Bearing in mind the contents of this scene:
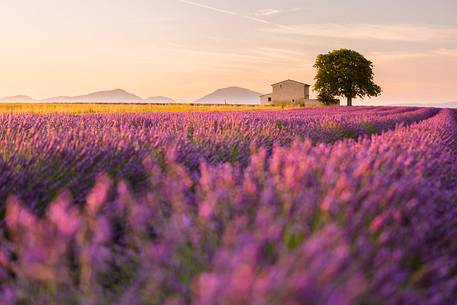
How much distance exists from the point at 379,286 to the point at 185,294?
1.46 ft

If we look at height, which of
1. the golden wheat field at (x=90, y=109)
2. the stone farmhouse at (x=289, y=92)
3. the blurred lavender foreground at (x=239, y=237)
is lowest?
the blurred lavender foreground at (x=239, y=237)

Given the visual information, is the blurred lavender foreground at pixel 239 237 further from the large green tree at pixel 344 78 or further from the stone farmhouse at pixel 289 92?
the stone farmhouse at pixel 289 92

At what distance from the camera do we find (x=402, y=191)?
80.2 inches

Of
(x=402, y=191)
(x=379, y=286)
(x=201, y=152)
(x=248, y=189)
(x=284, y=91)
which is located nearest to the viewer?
(x=379, y=286)

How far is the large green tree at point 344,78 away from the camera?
56406 millimetres

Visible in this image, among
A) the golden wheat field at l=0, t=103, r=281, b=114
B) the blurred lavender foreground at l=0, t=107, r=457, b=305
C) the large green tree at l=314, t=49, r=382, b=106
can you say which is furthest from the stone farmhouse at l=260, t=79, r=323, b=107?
the blurred lavender foreground at l=0, t=107, r=457, b=305

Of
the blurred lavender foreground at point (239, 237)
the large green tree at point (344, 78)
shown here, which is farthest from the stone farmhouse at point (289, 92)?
the blurred lavender foreground at point (239, 237)

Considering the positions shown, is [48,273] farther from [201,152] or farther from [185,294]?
[201,152]

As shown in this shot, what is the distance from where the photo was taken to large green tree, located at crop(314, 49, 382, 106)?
185ft

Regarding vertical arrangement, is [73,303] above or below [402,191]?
below

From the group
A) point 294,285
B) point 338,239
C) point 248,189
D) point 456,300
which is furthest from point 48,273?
point 456,300

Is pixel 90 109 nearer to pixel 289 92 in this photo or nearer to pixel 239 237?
pixel 239 237

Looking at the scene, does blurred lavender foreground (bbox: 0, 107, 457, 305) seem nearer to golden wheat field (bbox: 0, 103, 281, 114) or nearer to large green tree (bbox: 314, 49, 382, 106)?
golden wheat field (bbox: 0, 103, 281, 114)

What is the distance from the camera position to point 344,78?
185 feet
